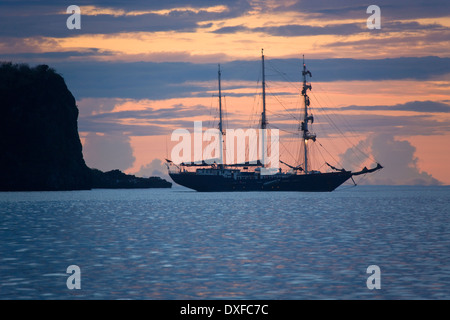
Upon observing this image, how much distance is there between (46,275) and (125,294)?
5858 mm

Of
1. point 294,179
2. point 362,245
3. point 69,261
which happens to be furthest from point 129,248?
point 294,179

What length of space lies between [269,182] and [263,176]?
104 inches

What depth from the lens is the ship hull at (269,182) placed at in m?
164

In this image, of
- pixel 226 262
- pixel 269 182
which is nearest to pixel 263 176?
pixel 269 182

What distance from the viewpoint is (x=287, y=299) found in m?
21.2

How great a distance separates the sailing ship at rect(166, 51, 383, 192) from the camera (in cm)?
16038

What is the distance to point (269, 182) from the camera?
176 meters
